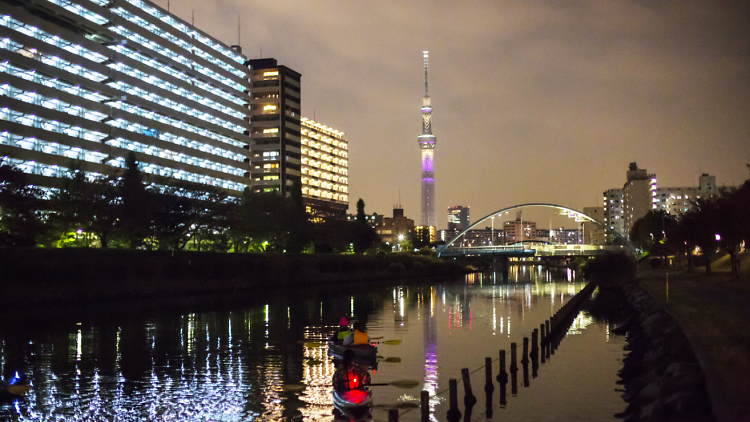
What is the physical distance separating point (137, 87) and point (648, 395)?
13169cm

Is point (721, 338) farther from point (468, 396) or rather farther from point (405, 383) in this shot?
point (405, 383)

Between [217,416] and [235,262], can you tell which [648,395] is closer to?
[217,416]

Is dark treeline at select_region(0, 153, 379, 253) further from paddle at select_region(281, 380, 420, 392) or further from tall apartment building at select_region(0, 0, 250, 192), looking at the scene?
paddle at select_region(281, 380, 420, 392)

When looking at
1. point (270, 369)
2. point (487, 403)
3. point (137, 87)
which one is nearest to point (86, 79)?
point (137, 87)

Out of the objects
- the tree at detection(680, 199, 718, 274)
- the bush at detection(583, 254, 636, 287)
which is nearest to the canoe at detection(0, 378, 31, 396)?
the tree at detection(680, 199, 718, 274)

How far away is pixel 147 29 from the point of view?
142 metres

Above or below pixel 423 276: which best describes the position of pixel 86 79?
above

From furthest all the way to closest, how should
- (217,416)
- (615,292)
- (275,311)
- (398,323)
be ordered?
(615,292) < (275,311) < (398,323) < (217,416)

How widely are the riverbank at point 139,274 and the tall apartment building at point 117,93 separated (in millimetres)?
23797

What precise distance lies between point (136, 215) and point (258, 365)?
58.4 meters

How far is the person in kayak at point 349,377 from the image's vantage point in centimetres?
2266

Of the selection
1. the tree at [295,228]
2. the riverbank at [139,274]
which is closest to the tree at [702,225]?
the riverbank at [139,274]

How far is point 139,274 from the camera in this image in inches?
2921

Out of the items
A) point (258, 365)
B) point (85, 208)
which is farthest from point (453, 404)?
point (85, 208)
